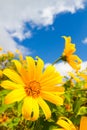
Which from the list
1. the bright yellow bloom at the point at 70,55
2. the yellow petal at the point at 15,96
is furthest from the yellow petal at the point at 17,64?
the bright yellow bloom at the point at 70,55

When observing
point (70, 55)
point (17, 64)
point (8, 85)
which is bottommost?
point (8, 85)

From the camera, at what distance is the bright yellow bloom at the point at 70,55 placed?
2.80m

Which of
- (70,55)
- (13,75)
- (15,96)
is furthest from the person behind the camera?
(70,55)

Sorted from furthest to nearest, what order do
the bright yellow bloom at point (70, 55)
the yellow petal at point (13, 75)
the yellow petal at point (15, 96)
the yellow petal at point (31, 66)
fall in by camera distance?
the bright yellow bloom at point (70, 55) < the yellow petal at point (31, 66) < the yellow petal at point (13, 75) < the yellow petal at point (15, 96)

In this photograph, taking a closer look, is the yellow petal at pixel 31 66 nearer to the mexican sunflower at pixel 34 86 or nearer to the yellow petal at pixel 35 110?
the mexican sunflower at pixel 34 86

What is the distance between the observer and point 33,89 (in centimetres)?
212

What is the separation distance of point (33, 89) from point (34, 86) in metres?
0.02

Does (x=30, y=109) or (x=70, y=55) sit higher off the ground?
(x=70, y=55)

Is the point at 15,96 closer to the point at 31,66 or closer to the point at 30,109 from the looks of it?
the point at 30,109

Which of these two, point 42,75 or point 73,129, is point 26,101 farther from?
point 73,129

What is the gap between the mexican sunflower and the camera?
189 cm

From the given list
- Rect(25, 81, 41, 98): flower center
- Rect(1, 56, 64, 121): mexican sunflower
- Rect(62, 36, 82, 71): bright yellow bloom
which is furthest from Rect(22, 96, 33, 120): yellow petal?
Rect(62, 36, 82, 71): bright yellow bloom

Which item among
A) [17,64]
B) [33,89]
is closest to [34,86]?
[33,89]

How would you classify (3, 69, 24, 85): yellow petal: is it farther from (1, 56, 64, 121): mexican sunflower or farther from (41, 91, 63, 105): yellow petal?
(41, 91, 63, 105): yellow petal
